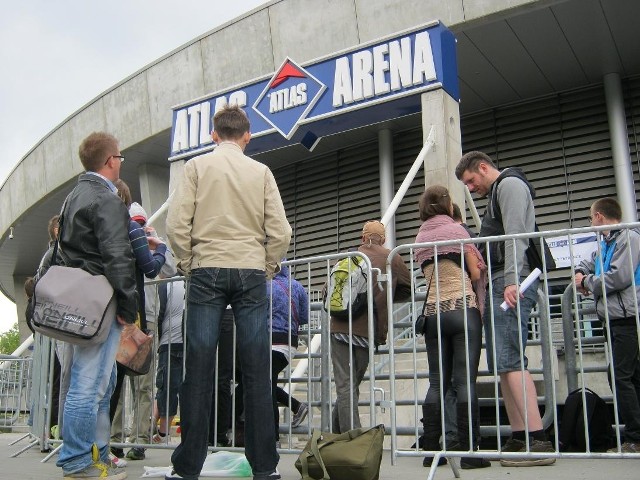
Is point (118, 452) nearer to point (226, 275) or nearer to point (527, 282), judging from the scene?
point (226, 275)

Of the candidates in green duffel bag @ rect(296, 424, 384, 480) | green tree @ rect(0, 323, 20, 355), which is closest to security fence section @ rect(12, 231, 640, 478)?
green duffel bag @ rect(296, 424, 384, 480)

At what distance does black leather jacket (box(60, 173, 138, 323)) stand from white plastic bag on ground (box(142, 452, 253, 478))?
3.65 feet

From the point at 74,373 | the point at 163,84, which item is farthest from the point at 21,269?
the point at 74,373

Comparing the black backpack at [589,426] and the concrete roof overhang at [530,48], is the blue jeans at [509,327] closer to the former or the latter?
the black backpack at [589,426]

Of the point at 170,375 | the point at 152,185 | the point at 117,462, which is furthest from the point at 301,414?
the point at 152,185

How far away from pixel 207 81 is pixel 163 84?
1319 mm

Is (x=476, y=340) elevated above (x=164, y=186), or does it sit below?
below

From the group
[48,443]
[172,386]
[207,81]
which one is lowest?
[48,443]

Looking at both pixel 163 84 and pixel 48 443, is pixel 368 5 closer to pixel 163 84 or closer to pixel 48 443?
pixel 163 84

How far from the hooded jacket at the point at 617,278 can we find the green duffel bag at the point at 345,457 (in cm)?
186

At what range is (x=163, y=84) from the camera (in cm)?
1481

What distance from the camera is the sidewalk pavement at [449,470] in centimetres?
369

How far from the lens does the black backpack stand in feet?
15.1

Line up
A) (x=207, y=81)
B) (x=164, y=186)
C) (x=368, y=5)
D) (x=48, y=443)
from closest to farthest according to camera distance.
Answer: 1. (x=48, y=443)
2. (x=368, y=5)
3. (x=207, y=81)
4. (x=164, y=186)
